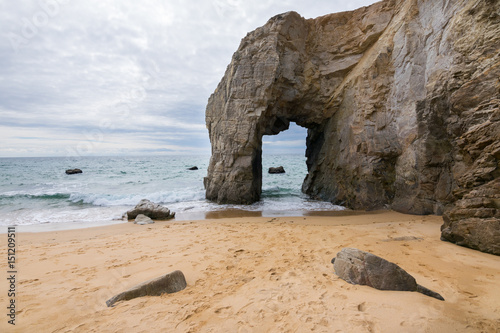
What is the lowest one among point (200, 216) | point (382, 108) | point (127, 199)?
point (127, 199)

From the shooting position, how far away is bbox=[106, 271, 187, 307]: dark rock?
3242 millimetres

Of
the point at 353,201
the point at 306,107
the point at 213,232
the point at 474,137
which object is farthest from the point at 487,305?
the point at 306,107

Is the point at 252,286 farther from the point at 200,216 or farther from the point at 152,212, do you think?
the point at 152,212

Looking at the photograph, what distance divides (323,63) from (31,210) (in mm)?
18994

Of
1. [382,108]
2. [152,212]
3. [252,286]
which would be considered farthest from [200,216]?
[382,108]

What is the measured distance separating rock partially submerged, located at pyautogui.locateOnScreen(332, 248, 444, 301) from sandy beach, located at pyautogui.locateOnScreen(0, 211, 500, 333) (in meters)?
0.13

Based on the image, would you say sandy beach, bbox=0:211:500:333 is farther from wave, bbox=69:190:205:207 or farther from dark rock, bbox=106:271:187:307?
→ wave, bbox=69:190:205:207

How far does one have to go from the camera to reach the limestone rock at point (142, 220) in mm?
9477

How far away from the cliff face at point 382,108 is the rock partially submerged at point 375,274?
2851 mm

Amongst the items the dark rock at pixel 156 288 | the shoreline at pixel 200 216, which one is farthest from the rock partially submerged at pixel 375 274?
the shoreline at pixel 200 216

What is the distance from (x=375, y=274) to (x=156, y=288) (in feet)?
10.9

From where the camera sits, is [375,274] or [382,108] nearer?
[375,274]

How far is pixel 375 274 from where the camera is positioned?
3.48m

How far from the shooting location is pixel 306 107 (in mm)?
15531
